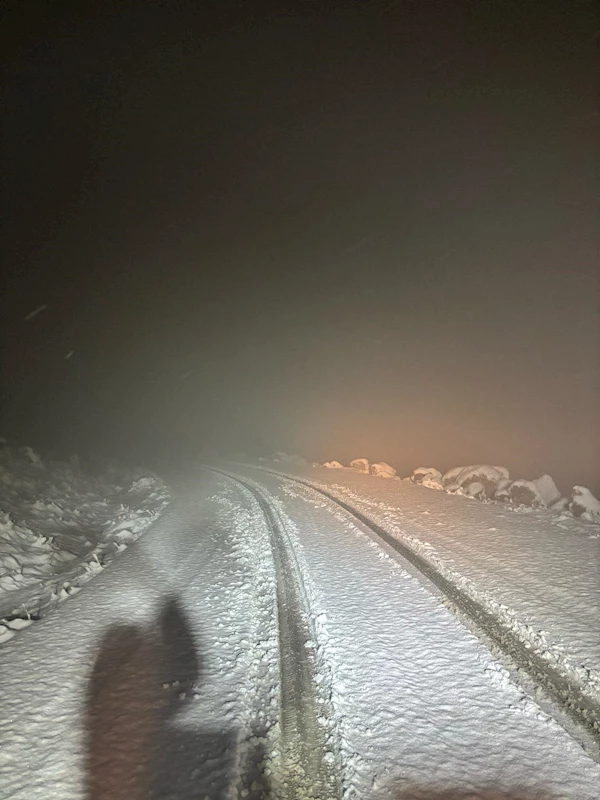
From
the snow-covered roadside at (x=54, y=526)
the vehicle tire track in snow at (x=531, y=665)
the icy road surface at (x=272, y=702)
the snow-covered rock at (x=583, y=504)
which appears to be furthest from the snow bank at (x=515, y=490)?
the snow-covered roadside at (x=54, y=526)

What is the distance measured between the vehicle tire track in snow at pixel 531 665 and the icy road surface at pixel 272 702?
6.5 inches

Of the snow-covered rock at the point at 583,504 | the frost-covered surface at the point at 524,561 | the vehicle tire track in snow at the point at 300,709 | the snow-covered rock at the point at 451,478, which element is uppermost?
the snow-covered rock at the point at 451,478

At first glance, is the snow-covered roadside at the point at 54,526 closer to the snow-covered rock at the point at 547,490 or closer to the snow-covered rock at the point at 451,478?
the snow-covered rock at the point at 451,478

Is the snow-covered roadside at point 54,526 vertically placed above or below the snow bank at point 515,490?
below

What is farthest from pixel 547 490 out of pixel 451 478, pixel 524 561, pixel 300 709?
pixel 300 709

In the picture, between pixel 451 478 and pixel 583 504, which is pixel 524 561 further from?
pixel 451 478

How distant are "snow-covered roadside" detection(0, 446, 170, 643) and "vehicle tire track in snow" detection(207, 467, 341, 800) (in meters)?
3.57

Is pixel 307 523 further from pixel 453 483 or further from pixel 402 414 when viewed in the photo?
pixel 402 414

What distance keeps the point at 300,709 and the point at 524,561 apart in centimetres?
483

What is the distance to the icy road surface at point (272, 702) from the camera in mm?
2566

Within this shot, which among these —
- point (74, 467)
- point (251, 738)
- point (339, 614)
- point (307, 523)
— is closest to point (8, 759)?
point (251, 738)

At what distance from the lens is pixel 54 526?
10.2 metres

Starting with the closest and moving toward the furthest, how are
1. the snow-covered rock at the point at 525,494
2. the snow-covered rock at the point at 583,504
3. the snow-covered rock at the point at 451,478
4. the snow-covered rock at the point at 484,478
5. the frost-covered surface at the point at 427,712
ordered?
the frost-covered surface at the point at 427,712
the snow-covered rock at the point at 583,504
the snow-covered rock at the point at 525,494
the snow-covered rock at the point at 484,478
the snow-covered rock at the point at 451,478

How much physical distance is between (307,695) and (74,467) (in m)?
19.0
